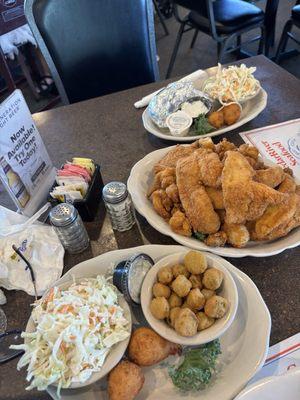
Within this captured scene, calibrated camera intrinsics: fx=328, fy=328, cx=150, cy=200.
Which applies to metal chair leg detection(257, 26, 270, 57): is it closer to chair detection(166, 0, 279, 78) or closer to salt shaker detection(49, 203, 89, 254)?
chair detection(166, 0, 279, 78)

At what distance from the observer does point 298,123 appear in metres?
1.10

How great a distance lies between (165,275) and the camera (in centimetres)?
67

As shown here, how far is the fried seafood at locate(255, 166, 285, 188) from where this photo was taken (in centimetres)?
78

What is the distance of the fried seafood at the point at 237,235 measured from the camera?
733 millimetres

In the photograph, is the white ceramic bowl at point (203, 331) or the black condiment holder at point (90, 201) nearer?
the white ceramic bowl at point (203, 331)

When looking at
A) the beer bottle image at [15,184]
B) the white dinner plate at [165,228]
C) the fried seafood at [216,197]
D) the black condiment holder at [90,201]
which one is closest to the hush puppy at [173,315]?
the white dinner plate at [165,228]

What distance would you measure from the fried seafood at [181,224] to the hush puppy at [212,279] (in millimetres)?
140

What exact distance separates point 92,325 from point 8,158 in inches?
17.3

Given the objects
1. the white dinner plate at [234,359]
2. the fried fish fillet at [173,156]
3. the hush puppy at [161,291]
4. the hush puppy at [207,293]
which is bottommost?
the white dinner plate at [234,359]

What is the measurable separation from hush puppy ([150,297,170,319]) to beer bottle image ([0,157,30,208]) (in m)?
0.44

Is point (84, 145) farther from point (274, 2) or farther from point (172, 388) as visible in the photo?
point (274, 2)

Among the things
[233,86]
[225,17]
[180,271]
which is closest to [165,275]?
[180,271]

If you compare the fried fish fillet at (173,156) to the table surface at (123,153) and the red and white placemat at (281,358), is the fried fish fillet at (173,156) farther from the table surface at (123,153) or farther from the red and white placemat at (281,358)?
the red and white placemat at (281,358)

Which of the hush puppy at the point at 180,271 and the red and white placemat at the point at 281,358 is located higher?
the hush puppy at the point at 180,271
